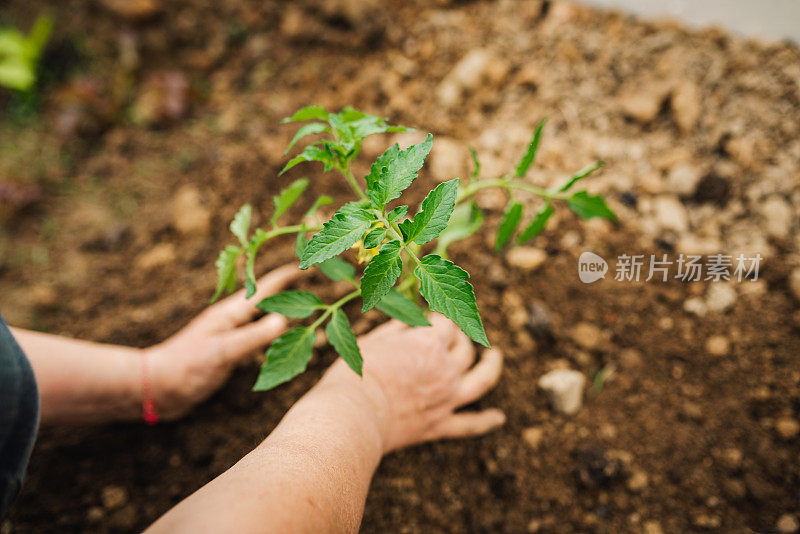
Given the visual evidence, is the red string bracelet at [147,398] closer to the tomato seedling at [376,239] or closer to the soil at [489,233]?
the soil at [489,233]

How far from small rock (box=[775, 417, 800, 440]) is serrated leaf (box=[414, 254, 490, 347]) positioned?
1.15m

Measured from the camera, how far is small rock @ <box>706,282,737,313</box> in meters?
1.43

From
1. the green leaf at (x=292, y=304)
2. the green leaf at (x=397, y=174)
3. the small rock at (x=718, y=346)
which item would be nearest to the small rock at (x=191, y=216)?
the green leaf at (x=292, y=304)

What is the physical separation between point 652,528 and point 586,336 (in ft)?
1.72

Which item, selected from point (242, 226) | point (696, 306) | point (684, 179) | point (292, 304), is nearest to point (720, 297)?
point (696, 306)

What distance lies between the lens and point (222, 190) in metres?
1.79

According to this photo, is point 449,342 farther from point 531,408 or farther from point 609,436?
point 609,436

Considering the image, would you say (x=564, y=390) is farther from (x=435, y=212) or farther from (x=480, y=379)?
(x=435, y=212)

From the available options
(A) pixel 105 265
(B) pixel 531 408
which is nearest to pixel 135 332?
(A) pixel 105 265

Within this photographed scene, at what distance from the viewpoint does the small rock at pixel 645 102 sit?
1653 millimetres

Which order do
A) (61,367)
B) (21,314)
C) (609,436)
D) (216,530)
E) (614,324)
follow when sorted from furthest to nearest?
(21,314) → (614,324) → (609,436) → (61,367) → (216,530)

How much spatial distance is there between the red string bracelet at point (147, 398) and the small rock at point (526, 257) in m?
1.15

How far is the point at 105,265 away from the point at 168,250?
277mm

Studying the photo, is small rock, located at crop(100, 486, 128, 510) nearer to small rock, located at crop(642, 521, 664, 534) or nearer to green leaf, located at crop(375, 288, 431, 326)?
green leaf, located at crop(375, 288, 431, 326)
